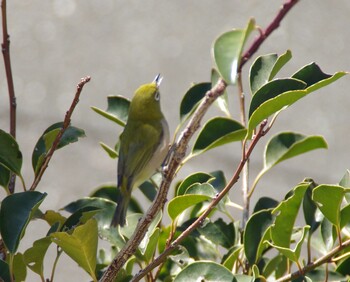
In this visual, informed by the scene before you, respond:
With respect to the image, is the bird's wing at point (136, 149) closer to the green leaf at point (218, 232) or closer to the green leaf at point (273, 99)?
the green leaf at point (218, 232)

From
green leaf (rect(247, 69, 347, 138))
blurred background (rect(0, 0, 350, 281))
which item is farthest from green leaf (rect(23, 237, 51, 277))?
blurred background (rect(0, 0, 350, 281))

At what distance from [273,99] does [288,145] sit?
43cm

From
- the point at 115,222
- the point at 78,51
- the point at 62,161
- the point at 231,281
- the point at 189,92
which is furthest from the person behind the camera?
the point at 78,51

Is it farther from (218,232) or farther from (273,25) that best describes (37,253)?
(273,25)

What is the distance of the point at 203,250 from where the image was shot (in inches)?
57.9

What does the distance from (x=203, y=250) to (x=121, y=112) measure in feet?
1.03

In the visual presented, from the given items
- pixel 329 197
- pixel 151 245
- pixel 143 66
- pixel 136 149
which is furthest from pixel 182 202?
pixel 143 66

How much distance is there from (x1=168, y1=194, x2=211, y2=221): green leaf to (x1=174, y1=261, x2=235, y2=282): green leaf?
0.30 ft

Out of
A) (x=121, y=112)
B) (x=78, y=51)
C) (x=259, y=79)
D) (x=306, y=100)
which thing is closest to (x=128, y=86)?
(x=78, y=51)

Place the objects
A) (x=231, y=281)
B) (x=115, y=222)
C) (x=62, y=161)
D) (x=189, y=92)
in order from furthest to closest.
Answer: (x=62, y=161), (x=189, y=92), (x=115, y=222), (x=231, y=281)

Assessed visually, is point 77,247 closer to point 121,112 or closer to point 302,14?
point 121,112

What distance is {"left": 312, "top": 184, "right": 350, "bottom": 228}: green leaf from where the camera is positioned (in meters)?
1.12

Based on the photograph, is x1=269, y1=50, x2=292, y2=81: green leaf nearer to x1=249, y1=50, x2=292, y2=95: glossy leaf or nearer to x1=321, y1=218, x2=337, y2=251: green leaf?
x1=249, y1=50, x2=292, y2=95: glossy leaf

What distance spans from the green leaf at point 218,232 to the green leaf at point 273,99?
31cm
